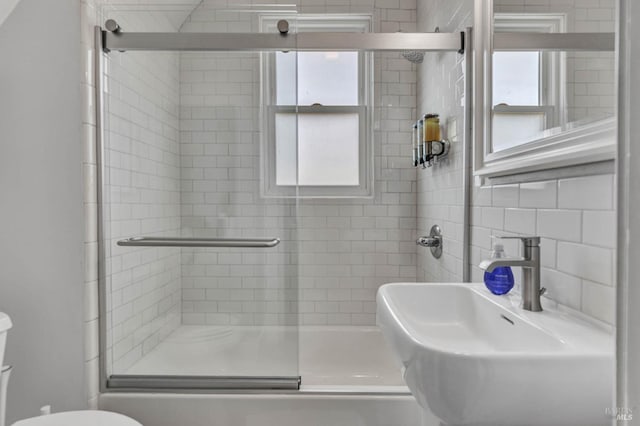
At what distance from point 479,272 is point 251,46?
1334mm

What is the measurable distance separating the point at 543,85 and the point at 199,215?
4.50 feet

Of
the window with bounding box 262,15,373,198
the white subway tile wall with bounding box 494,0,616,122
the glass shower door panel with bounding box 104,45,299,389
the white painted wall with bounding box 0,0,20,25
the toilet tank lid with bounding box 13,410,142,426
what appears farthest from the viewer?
the window with bounding box 262,15,373,198

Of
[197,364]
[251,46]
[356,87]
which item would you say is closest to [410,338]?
[197,364]

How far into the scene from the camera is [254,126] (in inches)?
68.0

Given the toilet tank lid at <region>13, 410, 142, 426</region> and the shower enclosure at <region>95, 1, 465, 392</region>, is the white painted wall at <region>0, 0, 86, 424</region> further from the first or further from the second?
the toilet tank lid at <region>13, 410, 142, 426</region>

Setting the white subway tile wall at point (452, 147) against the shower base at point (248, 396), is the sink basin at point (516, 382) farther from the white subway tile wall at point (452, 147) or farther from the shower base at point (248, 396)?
the shower base at point (248, 396)

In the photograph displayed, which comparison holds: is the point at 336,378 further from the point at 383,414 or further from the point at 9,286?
the point at 9,286

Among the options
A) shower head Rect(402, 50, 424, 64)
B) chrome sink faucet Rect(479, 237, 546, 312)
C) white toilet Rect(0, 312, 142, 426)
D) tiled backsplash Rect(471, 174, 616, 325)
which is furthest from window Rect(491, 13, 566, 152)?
white toilet Rect(0, 312, 142, 426)

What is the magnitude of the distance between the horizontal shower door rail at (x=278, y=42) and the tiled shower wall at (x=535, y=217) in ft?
0.52

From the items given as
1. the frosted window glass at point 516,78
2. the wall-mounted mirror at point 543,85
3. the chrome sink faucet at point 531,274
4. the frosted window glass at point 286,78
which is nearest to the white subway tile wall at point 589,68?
the wall-mounted mirror at point 543,85

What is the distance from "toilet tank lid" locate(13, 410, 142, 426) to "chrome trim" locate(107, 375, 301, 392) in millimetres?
263

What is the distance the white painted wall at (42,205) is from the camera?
60.6 inches

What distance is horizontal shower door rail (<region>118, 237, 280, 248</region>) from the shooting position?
1.68 metres

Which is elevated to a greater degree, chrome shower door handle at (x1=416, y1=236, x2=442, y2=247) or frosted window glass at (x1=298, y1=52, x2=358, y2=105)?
frosted window glass at (x1=298, y1=52, x2=358, y2=105)
